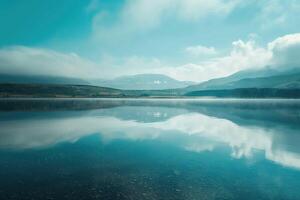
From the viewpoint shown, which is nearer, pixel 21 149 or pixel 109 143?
pixel 21 149

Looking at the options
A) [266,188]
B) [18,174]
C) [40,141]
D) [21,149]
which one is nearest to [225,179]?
[266,188]

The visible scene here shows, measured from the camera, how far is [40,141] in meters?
33.4

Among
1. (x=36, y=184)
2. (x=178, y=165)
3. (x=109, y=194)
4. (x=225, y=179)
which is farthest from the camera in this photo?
(x=178, y=165)

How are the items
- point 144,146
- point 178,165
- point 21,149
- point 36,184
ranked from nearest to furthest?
1. point 36,184
2. point 178,165
3. point 21,149
4. point 144,146

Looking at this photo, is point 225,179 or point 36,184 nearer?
point 36,184

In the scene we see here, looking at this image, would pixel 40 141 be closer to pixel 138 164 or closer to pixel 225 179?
pixel 138 164

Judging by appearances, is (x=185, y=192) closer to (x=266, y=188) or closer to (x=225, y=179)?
(x=225, y=179)

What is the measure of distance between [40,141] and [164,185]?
22.8 m

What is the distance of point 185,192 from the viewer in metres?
16.5

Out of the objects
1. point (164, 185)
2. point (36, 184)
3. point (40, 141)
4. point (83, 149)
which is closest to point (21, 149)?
point (40, 141)

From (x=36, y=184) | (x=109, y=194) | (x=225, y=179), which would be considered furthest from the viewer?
(x=225, y=179)

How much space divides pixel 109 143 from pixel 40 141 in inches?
387

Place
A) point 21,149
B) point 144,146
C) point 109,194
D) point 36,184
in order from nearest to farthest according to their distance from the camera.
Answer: point 109,194 → point 36,184 → point 21,149 → point 144,146

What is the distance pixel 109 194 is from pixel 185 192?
530 centimetres
